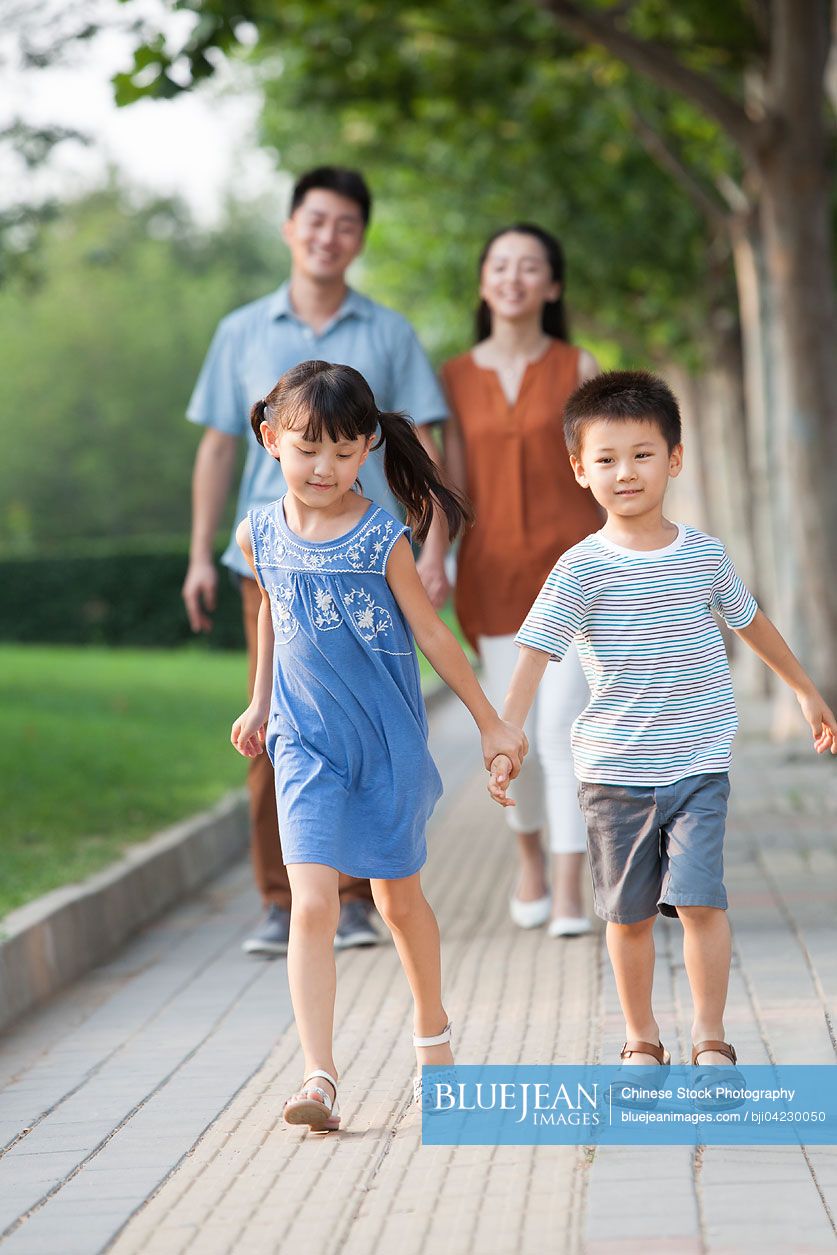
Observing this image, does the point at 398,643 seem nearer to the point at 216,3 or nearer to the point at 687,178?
the point at 216,3

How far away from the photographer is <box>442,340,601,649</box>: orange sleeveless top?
6.54 meters

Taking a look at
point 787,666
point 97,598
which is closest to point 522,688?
point 787,666

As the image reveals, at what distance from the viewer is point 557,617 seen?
13.7 feet

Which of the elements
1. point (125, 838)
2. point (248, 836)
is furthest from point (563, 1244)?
point (248, 836)

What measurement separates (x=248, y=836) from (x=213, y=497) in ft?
11.4

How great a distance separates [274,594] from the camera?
4379 millimetres

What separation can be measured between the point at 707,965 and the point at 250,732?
1.22 metres

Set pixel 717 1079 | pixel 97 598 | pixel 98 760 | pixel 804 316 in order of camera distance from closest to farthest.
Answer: pixel 717 1079
pixel 98 760
pixel 804 316
pixel 97 598

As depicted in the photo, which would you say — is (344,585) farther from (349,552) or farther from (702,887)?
(702,887)

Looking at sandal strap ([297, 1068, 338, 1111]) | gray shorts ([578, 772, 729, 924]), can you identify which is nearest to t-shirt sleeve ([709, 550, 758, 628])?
gray shorts ([578, 772, 729, 924])

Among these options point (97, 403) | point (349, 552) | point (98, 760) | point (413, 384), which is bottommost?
point (98, 760)

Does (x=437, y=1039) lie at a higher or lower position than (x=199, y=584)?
lower

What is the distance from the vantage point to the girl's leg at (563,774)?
636 centimetres

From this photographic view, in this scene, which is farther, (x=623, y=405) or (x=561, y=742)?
(x=561, y=742)
